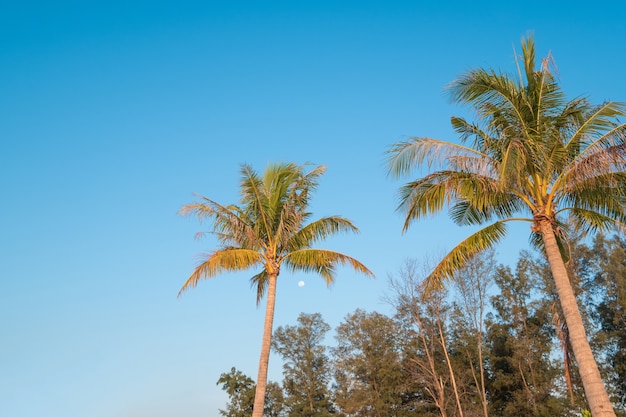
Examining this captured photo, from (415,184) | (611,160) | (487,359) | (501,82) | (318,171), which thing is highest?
(487,359)

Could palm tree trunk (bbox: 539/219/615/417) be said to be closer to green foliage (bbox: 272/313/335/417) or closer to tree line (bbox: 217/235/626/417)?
tree line (bbox: 217/235/626/417)

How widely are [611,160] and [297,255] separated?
9013 millimetres

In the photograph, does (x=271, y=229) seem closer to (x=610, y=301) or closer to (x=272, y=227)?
(x=272, y=227)

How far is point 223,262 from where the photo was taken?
15039 mm

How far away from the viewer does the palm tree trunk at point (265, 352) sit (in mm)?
13945

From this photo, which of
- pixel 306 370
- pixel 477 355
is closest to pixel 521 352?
pixel 477 355

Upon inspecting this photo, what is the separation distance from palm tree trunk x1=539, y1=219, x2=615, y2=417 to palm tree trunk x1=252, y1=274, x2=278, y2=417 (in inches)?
309

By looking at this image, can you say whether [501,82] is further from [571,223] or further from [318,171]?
[318,171]

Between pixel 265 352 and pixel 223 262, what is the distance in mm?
2865

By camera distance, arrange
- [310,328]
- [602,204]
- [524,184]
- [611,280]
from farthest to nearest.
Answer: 1. [310,328]
2. [611,280]
3. [602,204]
4. [524,184]

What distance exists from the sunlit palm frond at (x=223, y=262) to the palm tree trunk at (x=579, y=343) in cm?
818

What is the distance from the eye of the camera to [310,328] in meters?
57.3

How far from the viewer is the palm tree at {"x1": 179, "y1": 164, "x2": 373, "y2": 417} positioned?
15.2 metres

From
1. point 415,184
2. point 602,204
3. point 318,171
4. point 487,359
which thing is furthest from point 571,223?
point 487,359
